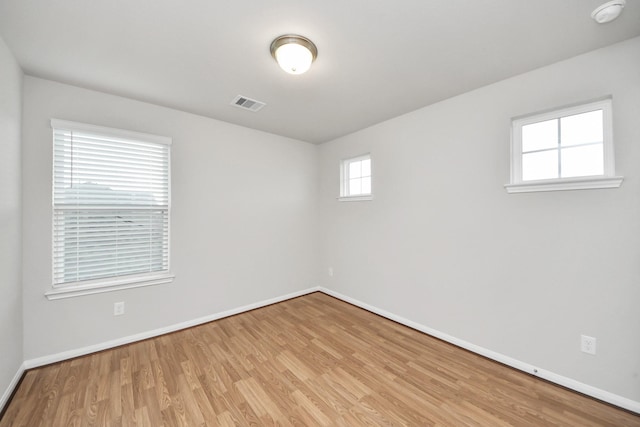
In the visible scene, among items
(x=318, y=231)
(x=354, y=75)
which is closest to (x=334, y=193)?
(x=318, y=231)

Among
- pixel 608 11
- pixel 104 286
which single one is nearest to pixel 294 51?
pixel 608 11

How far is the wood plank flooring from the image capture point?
1.62 m

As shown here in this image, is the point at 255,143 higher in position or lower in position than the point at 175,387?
higher

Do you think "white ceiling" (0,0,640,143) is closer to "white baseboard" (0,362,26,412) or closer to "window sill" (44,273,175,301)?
"window sill" (44,273,175,301)

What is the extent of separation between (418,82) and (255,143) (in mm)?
2196

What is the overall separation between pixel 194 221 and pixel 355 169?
2.33 m

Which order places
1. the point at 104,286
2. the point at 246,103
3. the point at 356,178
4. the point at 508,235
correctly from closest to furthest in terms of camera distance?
1. the point at 508,235
2. the point at 104,286
3. the point at 246,103
4. the point at 356,178

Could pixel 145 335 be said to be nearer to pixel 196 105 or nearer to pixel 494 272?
pixel 196 105

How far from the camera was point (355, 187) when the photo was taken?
3.76 m

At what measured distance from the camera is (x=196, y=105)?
2.71m

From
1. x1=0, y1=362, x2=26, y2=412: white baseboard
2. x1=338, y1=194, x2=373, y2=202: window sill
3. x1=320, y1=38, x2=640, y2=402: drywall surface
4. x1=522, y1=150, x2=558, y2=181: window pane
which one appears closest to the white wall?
x1=0, y1=362, x2=26, y2=412: white baseboard

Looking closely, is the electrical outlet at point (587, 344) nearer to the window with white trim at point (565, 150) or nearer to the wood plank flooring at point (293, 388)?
the wood plank flooring at point (293, 388)

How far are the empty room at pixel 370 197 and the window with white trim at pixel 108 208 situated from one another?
0.02 m

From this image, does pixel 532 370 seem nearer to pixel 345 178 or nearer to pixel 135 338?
pixel 345 178
